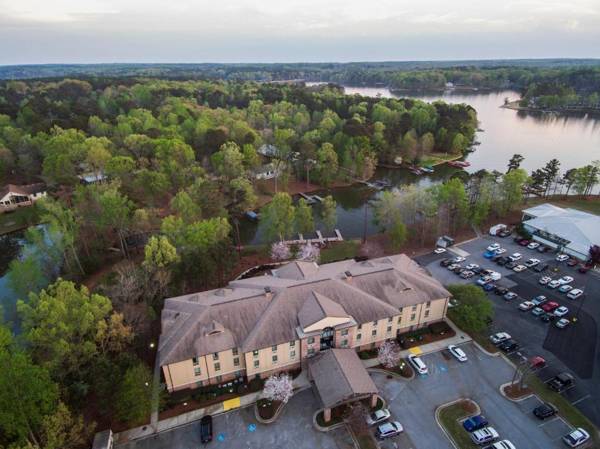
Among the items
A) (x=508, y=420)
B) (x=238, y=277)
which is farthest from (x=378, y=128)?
(x=508, y=420)

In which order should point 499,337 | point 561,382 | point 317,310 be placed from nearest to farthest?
1. point 561,382
2. point 317,310
3. point 499,337

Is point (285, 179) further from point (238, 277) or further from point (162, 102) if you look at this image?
point (162, 102)

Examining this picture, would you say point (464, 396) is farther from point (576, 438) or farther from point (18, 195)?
point (18, 195)

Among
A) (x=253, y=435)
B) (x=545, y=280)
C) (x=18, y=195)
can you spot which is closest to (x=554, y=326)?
(x=545, y=280)

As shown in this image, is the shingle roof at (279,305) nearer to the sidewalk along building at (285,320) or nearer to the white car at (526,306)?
the sidewalk along building at (285,320)

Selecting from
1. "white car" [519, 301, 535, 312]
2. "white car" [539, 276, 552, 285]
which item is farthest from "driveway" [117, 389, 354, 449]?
"white car" [539, 276, 552, 285]

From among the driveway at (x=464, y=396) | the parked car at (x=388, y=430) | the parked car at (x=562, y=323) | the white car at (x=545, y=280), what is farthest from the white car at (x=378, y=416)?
the white car at (x=545, y=280)
